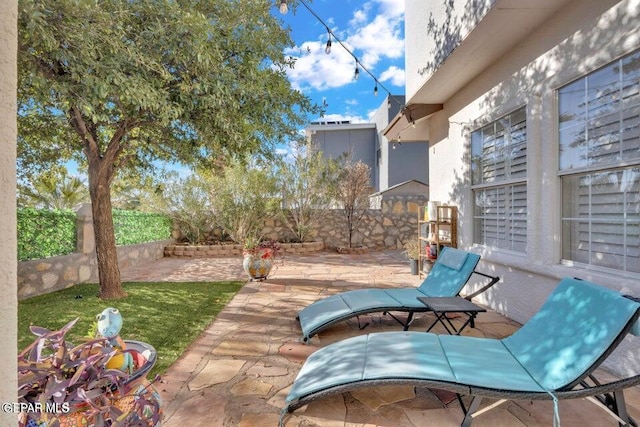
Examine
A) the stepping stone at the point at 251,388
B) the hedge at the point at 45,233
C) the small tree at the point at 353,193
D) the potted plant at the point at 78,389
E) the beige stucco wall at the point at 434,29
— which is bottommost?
the stepping stone at the point at 251,388

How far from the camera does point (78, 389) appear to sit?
49.6 inches

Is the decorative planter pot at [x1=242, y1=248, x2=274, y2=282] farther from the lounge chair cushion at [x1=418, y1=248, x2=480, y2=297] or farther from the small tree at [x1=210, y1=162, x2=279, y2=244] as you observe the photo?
the small tree at [x1=210, y1=162, x2=279, y2=244]

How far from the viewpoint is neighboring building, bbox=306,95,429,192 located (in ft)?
54.3

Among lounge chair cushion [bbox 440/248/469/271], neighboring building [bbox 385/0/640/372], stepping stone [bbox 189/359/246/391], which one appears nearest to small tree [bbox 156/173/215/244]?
neighboring building [bbox 385/0/640/372]

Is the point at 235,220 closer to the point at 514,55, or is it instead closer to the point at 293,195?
the point at 293,195

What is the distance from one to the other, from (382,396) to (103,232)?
5166 mm

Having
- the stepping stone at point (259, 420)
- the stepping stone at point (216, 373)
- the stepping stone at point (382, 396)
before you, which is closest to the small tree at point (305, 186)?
the stepping stone at point (216, 373)

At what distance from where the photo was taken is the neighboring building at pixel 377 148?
54.3 feet

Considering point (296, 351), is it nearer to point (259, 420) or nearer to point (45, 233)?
point (259, 420)

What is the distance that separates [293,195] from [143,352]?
10791 millimetres

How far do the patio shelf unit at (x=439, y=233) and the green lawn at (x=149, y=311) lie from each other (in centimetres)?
388

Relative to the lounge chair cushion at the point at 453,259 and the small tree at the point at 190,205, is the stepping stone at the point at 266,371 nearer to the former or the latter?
the lounge chair cushion at the point at 453,259

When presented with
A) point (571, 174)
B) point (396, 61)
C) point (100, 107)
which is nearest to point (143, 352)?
point (571, 174)

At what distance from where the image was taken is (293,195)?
12609mm
